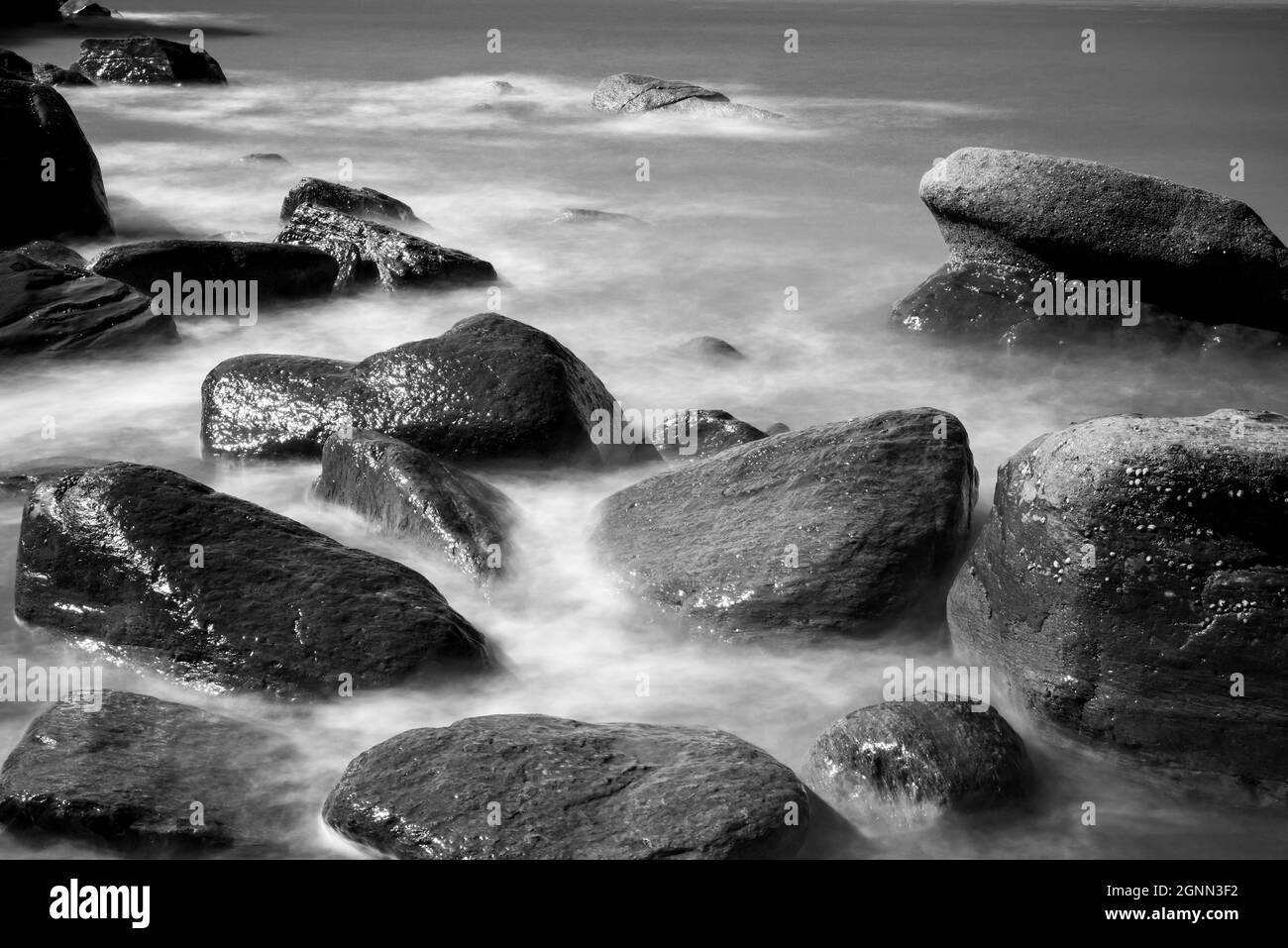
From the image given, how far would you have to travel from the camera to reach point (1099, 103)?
744 inches

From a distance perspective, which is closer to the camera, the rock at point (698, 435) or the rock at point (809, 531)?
the rock at point (809, 531)

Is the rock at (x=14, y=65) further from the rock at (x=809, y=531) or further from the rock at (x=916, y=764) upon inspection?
the rock at (x=916, y=764)

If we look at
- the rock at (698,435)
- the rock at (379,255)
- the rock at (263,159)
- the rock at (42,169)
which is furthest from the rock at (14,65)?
the rock at (698,435)

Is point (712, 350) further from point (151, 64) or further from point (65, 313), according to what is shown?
point (151, 64)

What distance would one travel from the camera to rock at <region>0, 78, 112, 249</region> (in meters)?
10.2

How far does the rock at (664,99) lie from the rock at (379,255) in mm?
8274

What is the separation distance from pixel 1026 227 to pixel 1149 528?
15.4 ft

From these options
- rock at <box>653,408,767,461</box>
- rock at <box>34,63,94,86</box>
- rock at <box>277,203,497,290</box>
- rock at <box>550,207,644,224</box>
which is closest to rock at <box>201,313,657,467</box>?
rock at <box>653,408,767,461</box>

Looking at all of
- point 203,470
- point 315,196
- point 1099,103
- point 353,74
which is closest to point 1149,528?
point 203,470

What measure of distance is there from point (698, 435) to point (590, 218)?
18.7 feet

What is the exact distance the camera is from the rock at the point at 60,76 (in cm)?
1845

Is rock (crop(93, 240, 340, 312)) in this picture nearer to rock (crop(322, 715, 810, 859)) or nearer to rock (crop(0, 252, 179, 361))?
rock (crop(0, 252, 179, 361))
